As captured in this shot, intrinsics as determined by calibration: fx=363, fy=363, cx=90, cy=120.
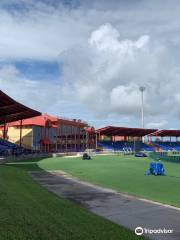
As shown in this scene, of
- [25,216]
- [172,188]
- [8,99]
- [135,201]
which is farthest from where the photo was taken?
[8,99]

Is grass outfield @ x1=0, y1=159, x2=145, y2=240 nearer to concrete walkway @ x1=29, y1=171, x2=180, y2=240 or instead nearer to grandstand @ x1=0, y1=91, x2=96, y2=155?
concrete walkway @ x1=29, y1=171, x2=180, y2=240

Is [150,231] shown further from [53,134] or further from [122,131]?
[122,131]

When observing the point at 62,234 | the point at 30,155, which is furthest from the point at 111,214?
the point at 30,155

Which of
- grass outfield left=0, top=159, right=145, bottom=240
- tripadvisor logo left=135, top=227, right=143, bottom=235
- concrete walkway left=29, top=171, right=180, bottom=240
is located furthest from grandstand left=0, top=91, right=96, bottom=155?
tripadvisor logo left=135, top=227, right=143, bottom=235

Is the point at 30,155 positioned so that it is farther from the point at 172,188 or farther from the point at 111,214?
the point at 111,214

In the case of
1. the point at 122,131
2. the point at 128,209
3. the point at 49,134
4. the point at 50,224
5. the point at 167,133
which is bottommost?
the point at 128,209

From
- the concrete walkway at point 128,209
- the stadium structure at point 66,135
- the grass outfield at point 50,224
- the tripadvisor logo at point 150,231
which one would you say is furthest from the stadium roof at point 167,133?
the tripadvisor logo at point 150,231

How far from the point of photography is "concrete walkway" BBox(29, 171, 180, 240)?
10805 millimetres

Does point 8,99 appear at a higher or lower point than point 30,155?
higher

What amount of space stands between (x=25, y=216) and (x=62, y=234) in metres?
1.79

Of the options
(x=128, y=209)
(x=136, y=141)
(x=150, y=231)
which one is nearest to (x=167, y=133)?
(x=136, y=141)

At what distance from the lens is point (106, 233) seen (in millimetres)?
9164

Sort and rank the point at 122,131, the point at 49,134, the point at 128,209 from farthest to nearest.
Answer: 1. the point at 122,131
2. the point at 49,134
3. the point at 128,209

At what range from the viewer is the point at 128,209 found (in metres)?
13.6
